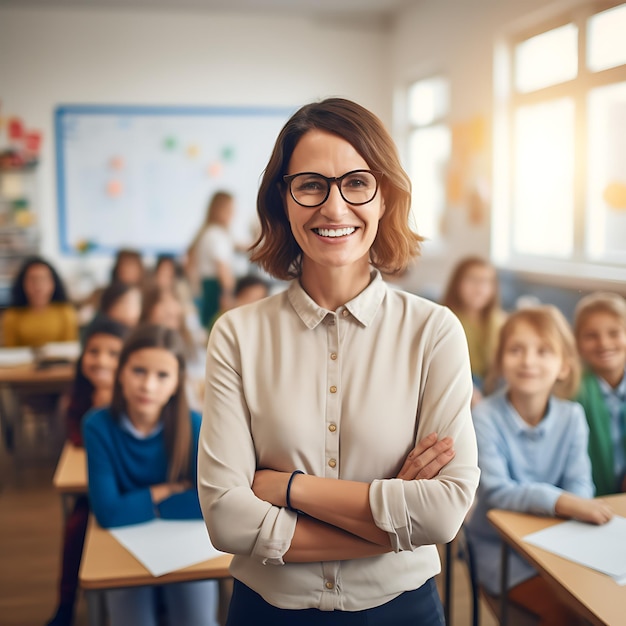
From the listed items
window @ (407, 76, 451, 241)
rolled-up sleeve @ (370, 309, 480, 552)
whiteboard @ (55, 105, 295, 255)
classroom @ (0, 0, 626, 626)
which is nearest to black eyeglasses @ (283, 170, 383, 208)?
rolled-up sleeve @ (370, 309, 480, 552)

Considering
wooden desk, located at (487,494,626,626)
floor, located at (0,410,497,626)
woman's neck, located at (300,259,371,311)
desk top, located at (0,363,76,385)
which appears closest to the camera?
woman's neck, located at (300,259,371,311)

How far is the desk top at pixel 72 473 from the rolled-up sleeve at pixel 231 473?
3.87ft

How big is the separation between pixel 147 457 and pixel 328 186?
4.16 ft

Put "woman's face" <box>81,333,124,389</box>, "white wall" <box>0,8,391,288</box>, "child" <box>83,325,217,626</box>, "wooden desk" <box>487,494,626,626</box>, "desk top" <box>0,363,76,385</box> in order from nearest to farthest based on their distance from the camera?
"wooden desk" <box>487,494,626,626</box>, "child" <box>83,325,217,626</box>, "woman's face" <box>81,333,124,389</box>, "desk top" <box>0,363,76,385</box>, "white wall" <box>0,8,391,288</box>

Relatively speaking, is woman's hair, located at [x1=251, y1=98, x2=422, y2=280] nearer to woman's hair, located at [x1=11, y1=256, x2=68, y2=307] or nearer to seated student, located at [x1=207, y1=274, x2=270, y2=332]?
seated student, located at [x1=207, y1=274, x2=270, y2=332]

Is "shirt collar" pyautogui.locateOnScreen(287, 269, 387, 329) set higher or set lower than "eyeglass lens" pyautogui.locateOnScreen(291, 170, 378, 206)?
lower

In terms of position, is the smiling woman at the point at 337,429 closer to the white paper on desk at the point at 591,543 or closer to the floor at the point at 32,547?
the white paper on desk at the point at 591,543

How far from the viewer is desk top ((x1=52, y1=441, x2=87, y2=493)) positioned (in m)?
2.24

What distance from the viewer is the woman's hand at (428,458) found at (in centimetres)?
116

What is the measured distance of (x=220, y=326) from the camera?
49.8 inches

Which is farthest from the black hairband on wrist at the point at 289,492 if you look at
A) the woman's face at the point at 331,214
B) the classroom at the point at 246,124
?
the classroom at the point at 246,124

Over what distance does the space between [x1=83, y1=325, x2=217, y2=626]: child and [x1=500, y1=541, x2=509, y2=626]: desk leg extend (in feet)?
2.69

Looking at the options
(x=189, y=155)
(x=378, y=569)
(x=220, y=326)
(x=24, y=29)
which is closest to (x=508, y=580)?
(x=378, y=569)

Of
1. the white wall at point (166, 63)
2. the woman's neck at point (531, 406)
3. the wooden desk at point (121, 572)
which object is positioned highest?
the white wall at point (166, 63)
